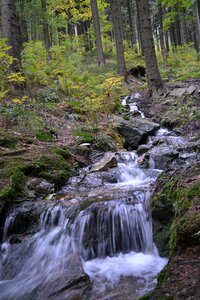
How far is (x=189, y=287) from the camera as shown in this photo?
2.76 metres

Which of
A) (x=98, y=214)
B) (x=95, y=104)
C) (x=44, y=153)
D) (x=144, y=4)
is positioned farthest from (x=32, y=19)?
(x=98, y=214)

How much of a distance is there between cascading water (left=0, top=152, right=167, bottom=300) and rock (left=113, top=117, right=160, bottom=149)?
14.2 ft

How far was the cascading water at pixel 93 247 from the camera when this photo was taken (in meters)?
4.25

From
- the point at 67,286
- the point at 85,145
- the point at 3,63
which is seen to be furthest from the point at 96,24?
the point at 67,286

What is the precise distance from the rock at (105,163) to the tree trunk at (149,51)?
6778mm

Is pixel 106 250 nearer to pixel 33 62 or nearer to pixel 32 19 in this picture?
pixel 33 62

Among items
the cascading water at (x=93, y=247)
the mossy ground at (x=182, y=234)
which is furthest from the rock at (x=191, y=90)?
the cascading water at (x=93, y=247)

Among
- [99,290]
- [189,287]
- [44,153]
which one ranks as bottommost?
[99,290]

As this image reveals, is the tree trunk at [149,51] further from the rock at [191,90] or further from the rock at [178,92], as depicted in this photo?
the rock at [191,90]

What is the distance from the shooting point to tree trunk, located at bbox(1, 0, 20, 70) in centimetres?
1074

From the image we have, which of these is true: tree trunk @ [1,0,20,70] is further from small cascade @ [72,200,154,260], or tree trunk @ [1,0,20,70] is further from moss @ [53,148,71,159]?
small cascade @ [72,200,154,260]

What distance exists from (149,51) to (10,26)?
6.22 metres

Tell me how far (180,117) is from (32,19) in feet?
56.8

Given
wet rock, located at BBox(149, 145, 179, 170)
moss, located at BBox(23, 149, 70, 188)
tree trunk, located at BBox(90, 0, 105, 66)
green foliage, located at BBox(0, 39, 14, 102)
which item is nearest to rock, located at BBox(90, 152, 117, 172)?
moss, located at BBox(23, 149, 70, 188)
